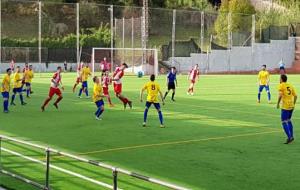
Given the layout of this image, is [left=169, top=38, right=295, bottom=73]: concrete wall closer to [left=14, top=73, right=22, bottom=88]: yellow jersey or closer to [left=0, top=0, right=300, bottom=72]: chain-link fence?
[left=0, top=0, right=300, bottom=72]: chain-link fence

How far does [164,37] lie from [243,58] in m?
9.96

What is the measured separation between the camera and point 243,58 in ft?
226

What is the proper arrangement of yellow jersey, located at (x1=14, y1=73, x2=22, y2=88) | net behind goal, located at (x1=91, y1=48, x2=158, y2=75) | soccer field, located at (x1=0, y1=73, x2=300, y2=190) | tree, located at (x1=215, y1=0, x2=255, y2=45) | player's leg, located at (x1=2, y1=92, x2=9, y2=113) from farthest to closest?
tree, located at (x1=215, y1=0, x2=255, y2=45) → net behind goal, located at (x1=91, y1=48, x2=158, y2=75) → yellow jersey, located at (x1=14, y1=73, x2=22, y2=88) → player's leg, located at (x1=2, y1=92, x2=9, y2=113) → soccer field, located at (x1=0, y1=73, x2=300, y2=190)

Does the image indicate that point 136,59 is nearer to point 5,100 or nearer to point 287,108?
point 5,100

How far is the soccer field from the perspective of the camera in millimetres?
11242

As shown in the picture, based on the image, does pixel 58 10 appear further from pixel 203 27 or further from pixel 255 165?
pixel 255 165

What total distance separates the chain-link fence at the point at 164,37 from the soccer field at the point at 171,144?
1406 inches

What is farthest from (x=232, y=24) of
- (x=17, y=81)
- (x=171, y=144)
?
(x=171, y=144)

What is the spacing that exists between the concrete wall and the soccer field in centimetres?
3848

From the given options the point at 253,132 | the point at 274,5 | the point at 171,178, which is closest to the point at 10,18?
the point at 274,5

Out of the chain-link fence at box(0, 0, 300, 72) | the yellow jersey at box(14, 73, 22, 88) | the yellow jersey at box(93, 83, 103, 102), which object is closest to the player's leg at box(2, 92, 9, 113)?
the yellow jersey at box(14, 73, 22, 88)

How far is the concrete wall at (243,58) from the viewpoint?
65.7m

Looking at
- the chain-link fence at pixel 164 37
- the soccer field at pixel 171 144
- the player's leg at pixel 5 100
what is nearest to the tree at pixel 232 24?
the chain-link fence at pixel 164 37

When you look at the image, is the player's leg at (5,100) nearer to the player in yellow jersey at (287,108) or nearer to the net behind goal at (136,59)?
the player in yellow jersey at (287,108)
